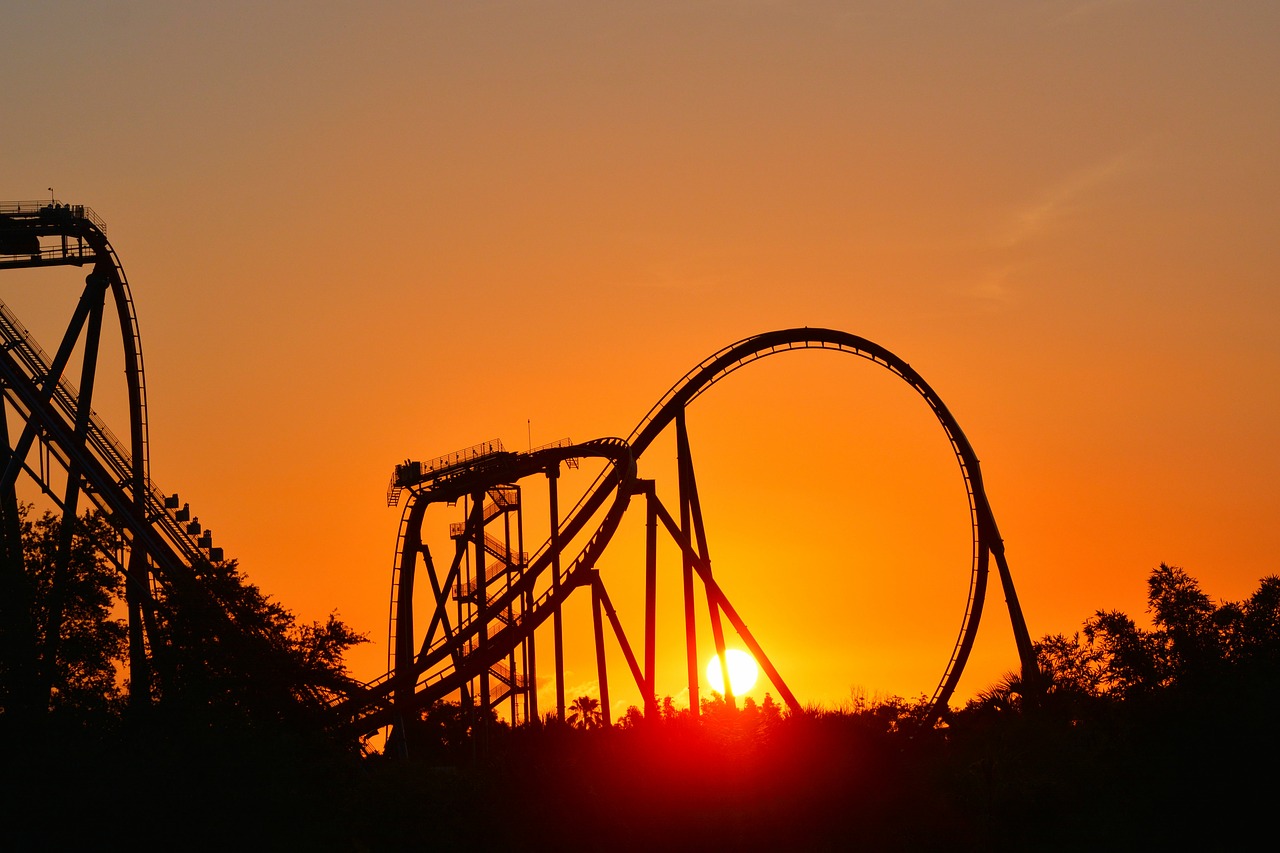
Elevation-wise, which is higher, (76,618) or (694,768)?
(76,618)

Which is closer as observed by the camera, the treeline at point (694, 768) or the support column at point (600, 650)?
the treeline at point (694, 768)

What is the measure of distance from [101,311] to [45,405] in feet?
14.8

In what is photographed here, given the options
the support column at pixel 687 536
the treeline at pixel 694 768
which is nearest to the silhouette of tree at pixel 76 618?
the treeline at pixel 694 768

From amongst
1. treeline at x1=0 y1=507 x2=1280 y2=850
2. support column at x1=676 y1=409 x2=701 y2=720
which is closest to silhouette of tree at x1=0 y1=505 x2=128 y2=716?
treeline at x1=0 y1=507 x2=1280 y2=850

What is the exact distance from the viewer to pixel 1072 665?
125ft

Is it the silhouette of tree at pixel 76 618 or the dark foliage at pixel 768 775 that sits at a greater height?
the silhouette of tree at pixel 76 618

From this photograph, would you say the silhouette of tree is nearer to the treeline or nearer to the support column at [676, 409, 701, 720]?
the treeline

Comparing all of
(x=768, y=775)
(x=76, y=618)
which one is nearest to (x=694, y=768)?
(x=768, y=775)

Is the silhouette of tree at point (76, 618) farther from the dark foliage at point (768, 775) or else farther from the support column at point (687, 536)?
the support column at point (687, 536)

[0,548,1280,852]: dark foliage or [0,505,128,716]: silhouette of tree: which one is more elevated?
[0,505,128,716]: silhouette of tree

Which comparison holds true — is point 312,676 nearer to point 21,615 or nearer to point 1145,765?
point 21,615

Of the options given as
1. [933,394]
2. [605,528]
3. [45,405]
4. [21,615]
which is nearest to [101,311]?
[45,405]

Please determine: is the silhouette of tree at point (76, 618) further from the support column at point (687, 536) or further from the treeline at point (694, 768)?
the support column at point (687, 536)

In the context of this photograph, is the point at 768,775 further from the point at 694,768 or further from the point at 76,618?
the point at 76,618
